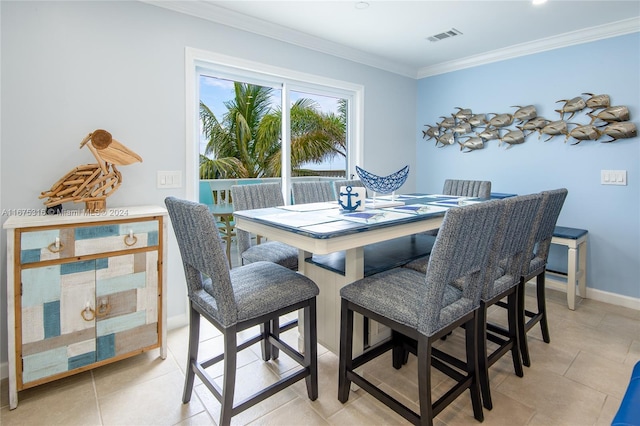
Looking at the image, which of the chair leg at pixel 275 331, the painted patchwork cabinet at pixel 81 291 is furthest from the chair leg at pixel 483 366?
the painted patchwork cabinet at pixel 81 291

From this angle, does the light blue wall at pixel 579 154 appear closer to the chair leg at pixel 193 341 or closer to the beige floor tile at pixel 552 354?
the beige floor tile at pixel 552 354

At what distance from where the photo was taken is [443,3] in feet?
8.53

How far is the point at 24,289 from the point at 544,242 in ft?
9.74

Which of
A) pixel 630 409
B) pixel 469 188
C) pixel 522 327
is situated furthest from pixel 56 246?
pixel 469 188

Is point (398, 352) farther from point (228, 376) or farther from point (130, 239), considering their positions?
point (130, 239)

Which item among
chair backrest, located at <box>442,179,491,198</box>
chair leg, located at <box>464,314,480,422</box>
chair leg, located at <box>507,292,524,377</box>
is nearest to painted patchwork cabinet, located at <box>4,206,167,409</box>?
chair leg, located at <box>464,314,480,422</box>

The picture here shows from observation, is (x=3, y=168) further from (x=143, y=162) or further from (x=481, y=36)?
(x=481, y=36)

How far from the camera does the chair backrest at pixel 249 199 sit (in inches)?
103

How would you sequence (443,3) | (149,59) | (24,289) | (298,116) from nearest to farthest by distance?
(24,289)
(149,59)
(443,3)
(298,116)

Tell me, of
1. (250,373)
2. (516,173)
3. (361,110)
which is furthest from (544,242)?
(361,110)

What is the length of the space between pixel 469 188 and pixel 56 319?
129 inches

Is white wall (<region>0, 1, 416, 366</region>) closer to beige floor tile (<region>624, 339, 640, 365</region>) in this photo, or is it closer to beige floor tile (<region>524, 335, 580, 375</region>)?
beige floor tile (<region>524, 335, 580, 375</region>)

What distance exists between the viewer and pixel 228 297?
1.40 meters

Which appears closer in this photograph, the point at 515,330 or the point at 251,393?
the point at 251,393
